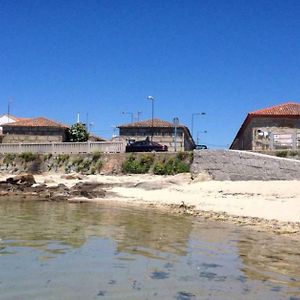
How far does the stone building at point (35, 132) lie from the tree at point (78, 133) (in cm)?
90

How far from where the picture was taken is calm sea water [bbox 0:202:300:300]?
771 centimetres

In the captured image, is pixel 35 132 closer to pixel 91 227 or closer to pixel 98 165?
pixel 98 165

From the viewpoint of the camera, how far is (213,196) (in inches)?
973

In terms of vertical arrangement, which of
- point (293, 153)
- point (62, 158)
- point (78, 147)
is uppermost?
point (78, 147)

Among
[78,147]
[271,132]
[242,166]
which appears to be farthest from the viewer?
[78,147]

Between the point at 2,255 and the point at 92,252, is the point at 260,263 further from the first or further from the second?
the point at 2,255

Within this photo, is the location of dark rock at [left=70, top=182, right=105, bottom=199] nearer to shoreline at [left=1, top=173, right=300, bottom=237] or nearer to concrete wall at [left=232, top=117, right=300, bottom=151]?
shoreline at [left=1, top=173, right=300, bottom=237]

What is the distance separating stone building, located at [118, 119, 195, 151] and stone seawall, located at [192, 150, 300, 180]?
2981 cm

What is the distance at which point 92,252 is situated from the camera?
438 inches

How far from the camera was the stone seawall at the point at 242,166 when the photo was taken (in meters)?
25.5

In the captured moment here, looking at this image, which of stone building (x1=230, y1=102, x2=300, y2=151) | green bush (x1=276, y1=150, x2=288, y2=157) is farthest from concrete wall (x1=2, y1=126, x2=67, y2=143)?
green bush (x1=276, y1=150, x2=288, y2=157)

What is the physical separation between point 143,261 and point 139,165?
80.3ft

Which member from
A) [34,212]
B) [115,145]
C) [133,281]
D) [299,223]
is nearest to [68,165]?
[115,145]

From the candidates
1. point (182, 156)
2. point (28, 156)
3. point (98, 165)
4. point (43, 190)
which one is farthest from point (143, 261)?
point (28, 156)
